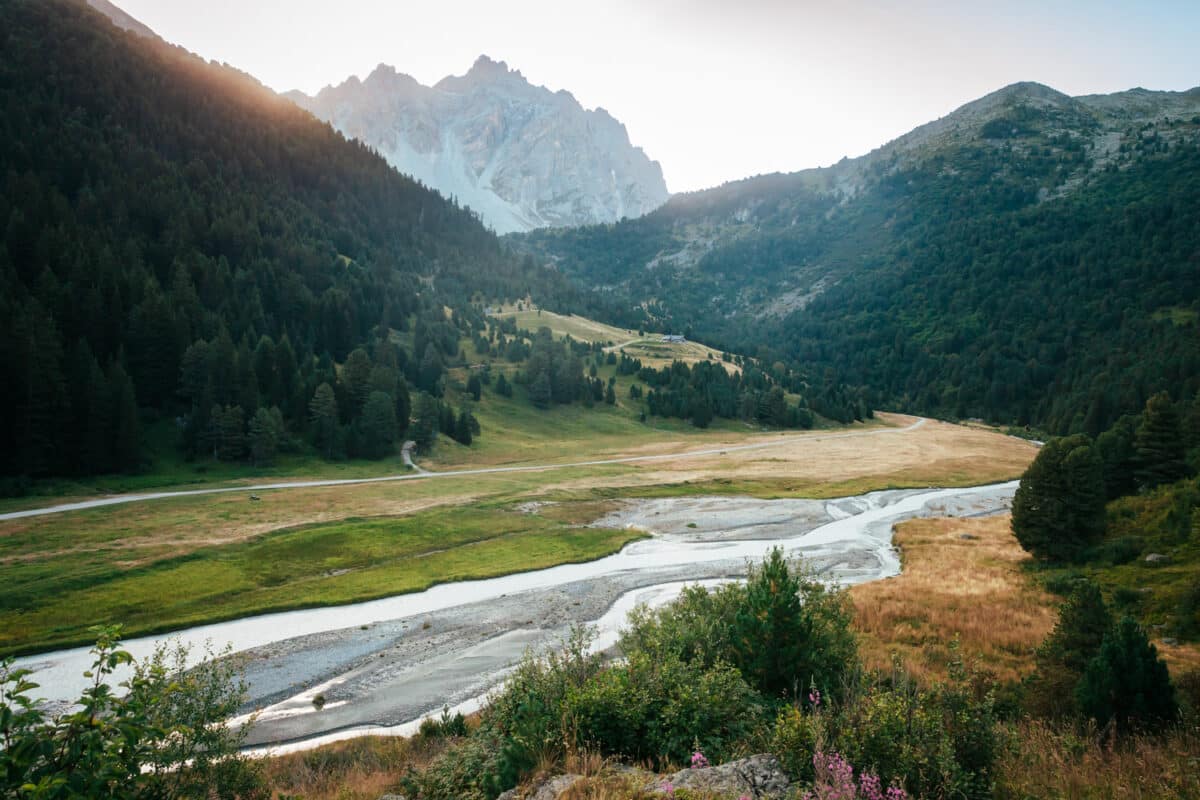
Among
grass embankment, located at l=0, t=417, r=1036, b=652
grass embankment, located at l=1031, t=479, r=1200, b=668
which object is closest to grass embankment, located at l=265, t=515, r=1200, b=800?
grass embankment, located at l=1031, t=479, r=1200, b=668

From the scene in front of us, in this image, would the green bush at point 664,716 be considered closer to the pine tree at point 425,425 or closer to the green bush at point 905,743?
the green bush at point 905,743

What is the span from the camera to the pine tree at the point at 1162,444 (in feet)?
142

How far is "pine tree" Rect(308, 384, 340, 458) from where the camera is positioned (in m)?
82.4

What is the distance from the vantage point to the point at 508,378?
474 feet

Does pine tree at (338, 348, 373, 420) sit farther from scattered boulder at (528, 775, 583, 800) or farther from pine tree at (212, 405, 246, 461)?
scattered boulder at (528, 775, 583, 800)

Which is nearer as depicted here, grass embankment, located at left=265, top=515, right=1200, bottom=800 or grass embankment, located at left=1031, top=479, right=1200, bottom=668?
grass embankment, located at left=265, top=515, right=1200, bottom=800

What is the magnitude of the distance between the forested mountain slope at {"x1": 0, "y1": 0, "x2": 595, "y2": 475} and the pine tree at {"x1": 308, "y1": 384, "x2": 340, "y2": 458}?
12.1 feet

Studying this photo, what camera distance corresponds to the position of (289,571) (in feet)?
134

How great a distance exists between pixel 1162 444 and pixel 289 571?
2667 inches

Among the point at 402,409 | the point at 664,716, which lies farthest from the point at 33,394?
the point at 664,716

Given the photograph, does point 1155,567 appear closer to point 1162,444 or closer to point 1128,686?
point 1162,444

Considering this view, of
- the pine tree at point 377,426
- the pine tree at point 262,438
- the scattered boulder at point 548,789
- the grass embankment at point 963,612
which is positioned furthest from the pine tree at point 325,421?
the scattered boulder at point 548,789

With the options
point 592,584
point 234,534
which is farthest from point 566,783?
point 234,534

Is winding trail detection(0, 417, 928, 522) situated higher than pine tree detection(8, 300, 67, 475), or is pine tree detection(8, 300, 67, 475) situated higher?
pine tree detection(8, 300, 67, 475)
